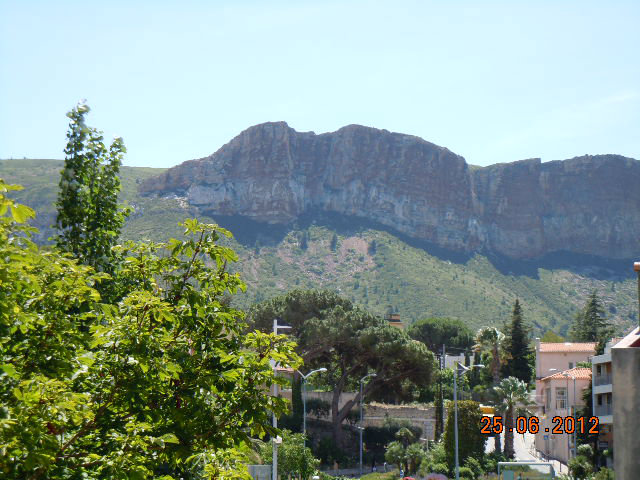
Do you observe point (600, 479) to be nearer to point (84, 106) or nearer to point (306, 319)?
point (306, 319)

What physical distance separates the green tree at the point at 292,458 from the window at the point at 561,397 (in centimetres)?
2630

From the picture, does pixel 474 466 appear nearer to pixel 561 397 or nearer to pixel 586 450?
pixel 586 450

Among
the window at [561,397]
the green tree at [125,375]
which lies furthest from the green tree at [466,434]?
the green tree at [125,375]

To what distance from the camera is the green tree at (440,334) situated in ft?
381

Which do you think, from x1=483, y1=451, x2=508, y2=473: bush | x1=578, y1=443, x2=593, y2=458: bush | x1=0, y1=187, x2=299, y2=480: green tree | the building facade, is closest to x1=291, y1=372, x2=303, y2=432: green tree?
x1=483, y1=451, x2=508, y2=473: bush

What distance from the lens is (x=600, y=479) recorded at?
46.1 meters

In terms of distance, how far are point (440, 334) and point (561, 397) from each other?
46569 millimetres

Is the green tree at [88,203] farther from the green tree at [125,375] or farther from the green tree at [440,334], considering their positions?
the green tree at [440,334]

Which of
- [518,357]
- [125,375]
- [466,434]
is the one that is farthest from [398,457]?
[125,375]

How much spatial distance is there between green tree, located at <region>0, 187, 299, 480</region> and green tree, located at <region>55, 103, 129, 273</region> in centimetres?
277

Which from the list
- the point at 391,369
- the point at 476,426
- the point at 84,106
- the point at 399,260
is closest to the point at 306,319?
the point at 391,369

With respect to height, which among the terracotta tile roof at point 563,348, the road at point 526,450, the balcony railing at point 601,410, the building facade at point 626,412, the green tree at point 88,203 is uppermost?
the green tree at point 88,203

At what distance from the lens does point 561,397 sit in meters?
70.6

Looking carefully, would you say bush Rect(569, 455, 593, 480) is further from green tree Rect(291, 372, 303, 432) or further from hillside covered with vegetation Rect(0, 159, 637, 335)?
hillside covered with vegetation Rect(0, 159, 637, 335)
